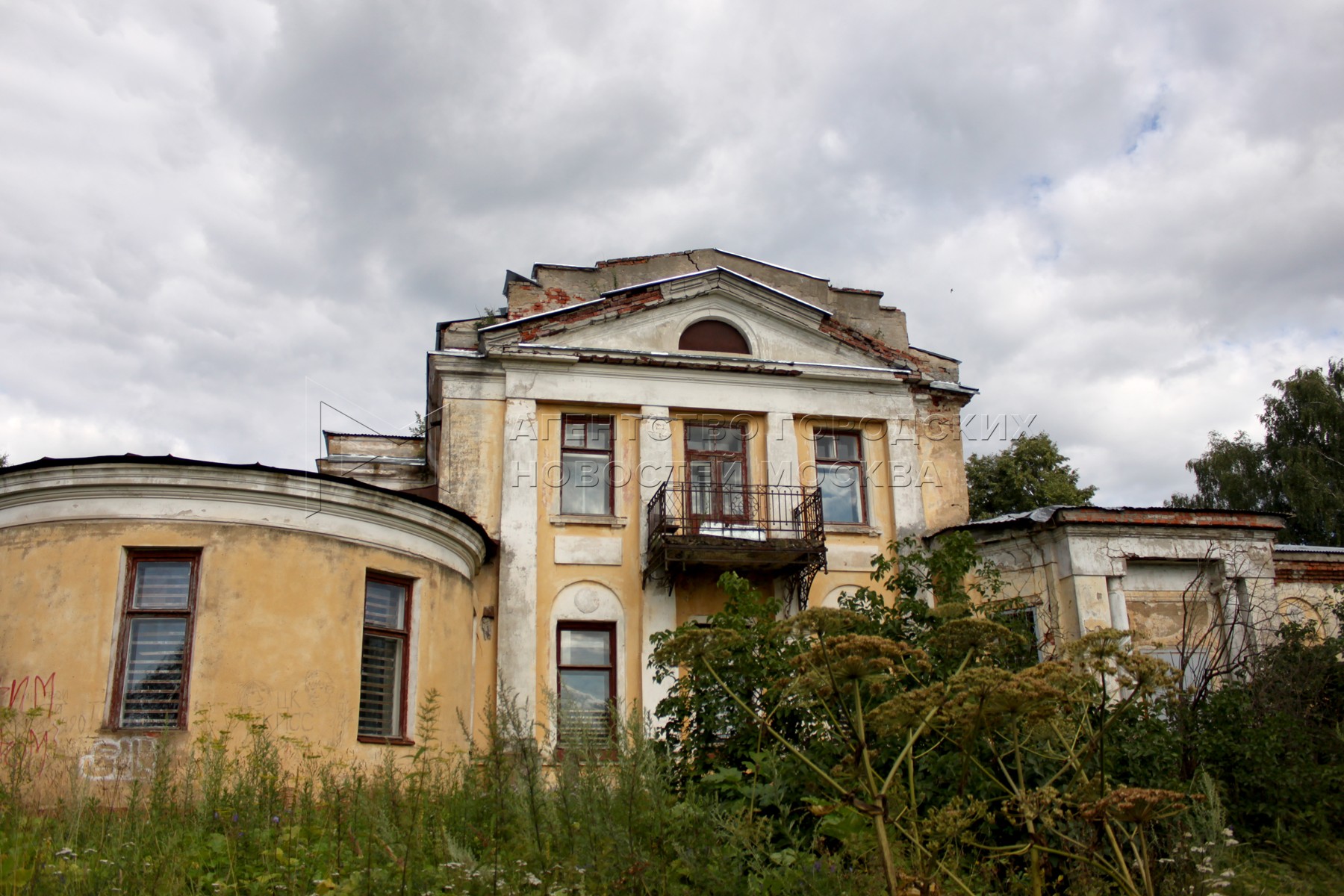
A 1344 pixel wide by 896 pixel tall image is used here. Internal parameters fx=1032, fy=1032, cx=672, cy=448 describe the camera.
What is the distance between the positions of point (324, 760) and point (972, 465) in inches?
880

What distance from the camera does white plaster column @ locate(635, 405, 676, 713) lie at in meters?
14.2

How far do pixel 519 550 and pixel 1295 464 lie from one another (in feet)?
75.6

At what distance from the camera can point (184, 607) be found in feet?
32.2

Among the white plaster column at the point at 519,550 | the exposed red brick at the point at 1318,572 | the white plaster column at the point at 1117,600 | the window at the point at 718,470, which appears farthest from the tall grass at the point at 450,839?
the exposed red brick at the point at 1318,572

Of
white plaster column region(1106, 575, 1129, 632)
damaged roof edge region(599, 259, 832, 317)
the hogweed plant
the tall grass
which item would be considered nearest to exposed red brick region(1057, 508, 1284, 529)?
white plaster column region(1106, 575, 1129, 632)

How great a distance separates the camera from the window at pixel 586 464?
1527cm

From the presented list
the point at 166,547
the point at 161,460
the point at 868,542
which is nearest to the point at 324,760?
the point at 166,547

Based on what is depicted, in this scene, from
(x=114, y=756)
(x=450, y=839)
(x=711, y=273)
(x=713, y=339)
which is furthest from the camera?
(x=713, y=339)

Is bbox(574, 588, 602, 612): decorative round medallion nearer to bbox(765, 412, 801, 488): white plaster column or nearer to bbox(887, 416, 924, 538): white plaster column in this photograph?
bbox(765, 412, 801, 488): white plaster column

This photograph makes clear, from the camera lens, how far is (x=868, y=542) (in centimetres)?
1580

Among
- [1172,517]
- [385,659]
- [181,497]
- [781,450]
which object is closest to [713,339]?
[781,450]

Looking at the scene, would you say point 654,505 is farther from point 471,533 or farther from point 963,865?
point 963,865

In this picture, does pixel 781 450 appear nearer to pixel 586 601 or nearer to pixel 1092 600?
pixel 586 601

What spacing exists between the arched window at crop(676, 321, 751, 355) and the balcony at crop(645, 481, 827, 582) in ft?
7.60
